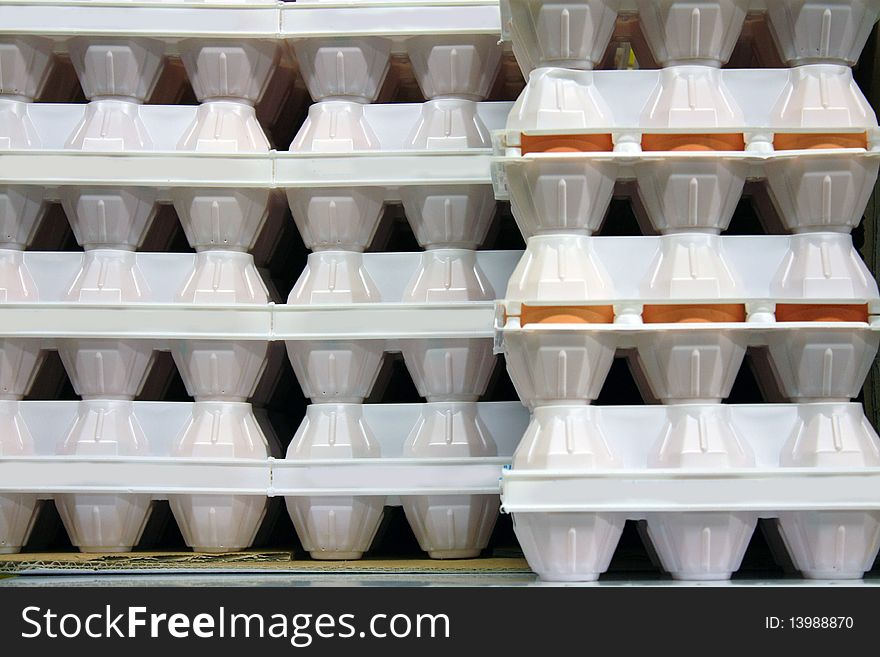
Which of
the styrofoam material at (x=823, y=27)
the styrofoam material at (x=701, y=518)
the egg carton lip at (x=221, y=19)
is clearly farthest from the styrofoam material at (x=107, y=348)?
the styrofoam material at (x=823, y=27)

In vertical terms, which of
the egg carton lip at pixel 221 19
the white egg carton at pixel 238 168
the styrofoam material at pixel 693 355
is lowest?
the styrofoam material at pixel 693 355

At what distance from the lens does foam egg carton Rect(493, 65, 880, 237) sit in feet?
6.57

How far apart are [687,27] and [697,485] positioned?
0.81 meters

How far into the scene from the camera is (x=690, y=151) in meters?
2.01

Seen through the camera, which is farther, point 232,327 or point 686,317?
point 232,327

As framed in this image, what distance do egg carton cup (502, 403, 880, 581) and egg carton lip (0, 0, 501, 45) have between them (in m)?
0.85

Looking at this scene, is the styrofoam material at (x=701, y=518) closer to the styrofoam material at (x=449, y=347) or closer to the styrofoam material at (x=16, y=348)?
the styrofoam material at (x=449, y=347)

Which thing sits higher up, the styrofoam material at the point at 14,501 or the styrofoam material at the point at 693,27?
the styrofoam material at the point at 693,27

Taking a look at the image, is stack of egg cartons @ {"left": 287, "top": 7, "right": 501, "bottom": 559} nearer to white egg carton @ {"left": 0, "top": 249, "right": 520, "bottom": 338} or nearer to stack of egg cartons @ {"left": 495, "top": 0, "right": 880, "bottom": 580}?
white egg carton @ {"left": 0, "top": 249, "right": 520, "bottom": 338}

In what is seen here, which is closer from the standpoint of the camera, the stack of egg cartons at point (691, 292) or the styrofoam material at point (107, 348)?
the stack of egg cartons at point (691, 292)

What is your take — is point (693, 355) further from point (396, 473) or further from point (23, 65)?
point (23, 65)

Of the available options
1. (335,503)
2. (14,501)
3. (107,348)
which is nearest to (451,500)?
(335,503)

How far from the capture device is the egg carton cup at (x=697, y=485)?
1927 millimetres

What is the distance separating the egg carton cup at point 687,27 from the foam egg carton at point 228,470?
72 cm
